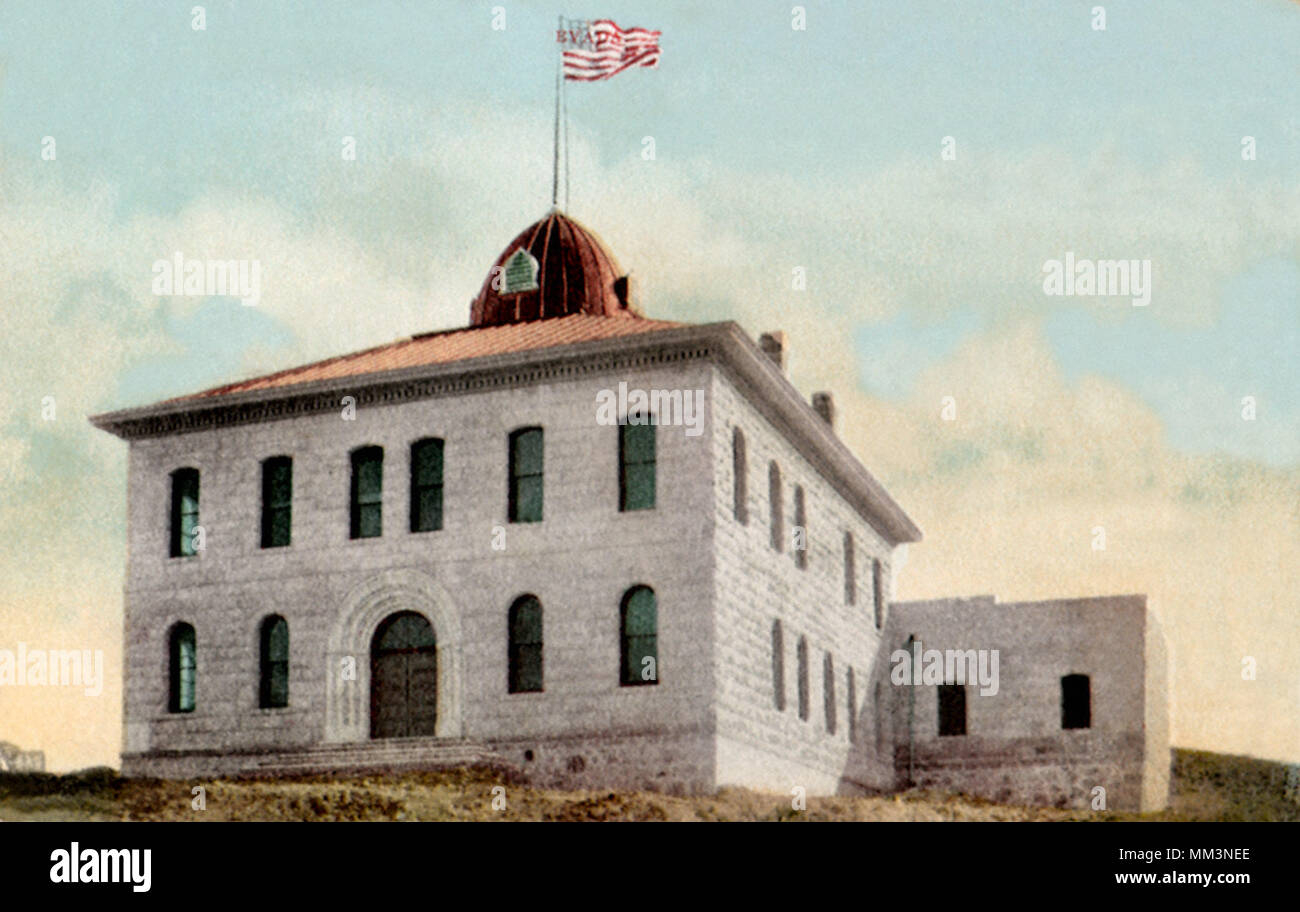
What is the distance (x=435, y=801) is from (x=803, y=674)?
29.5 ft

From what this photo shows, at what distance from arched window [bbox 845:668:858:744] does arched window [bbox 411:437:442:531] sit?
9.73 meters

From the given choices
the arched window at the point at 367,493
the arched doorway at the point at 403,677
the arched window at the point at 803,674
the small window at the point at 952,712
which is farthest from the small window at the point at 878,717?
the arched window at the point at 367,493

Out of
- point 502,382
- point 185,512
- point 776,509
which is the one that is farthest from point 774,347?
point 185,512

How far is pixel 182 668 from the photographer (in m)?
29.7

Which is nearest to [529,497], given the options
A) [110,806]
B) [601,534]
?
[601,534]

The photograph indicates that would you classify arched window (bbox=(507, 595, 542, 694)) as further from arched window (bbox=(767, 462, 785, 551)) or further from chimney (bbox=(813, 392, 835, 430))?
chimney (bbox=(813, 392, 835, 430))

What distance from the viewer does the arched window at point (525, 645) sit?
28250 mm

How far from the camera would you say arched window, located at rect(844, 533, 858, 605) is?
35.7 meters

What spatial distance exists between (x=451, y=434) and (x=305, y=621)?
359 cm

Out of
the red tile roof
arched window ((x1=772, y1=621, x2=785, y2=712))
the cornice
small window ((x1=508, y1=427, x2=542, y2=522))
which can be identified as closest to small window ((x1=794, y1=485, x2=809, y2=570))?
the cornice

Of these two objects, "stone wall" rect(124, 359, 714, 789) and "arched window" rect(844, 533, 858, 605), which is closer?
"stone wall" rect(124, 359, 714, 789)

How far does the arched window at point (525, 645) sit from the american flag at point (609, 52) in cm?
804
